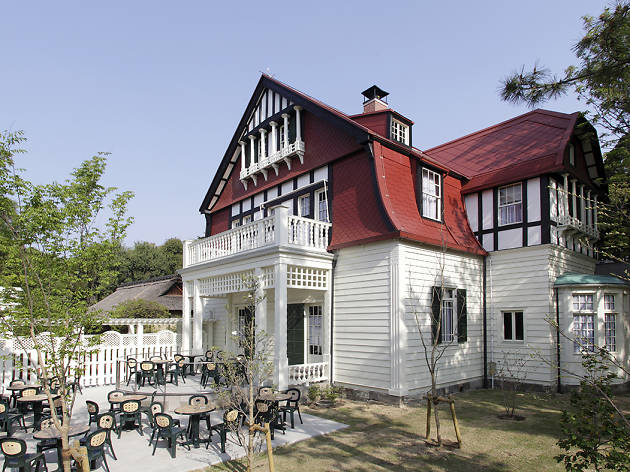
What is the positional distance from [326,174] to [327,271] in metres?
3.44

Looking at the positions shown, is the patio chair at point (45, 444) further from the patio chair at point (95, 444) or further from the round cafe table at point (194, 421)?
the round cafe table at point (194, 421)

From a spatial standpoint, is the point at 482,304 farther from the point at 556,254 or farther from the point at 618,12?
the point at 618,12

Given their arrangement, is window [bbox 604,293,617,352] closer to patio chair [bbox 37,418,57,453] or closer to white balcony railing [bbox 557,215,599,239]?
white balcony railing [bbox 557,215,599,239]

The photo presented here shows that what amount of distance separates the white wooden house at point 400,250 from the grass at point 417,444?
4.55ft

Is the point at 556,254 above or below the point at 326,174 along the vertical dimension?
below

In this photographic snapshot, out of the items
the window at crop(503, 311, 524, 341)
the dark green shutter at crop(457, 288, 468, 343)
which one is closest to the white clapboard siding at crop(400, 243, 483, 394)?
the dark green shutter at crop(457, 288, 468, 343)

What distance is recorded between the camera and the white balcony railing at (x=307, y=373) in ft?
41.4

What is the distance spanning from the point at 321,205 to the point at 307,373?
5.64m

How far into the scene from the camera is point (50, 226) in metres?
6.43

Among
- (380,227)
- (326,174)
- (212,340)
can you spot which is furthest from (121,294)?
(380,227)

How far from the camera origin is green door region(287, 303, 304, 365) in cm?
1502

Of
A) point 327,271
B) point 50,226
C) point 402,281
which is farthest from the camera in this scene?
point 327,271

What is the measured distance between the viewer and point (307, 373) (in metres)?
13.1

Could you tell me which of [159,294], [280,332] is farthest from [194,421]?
[159,294]
